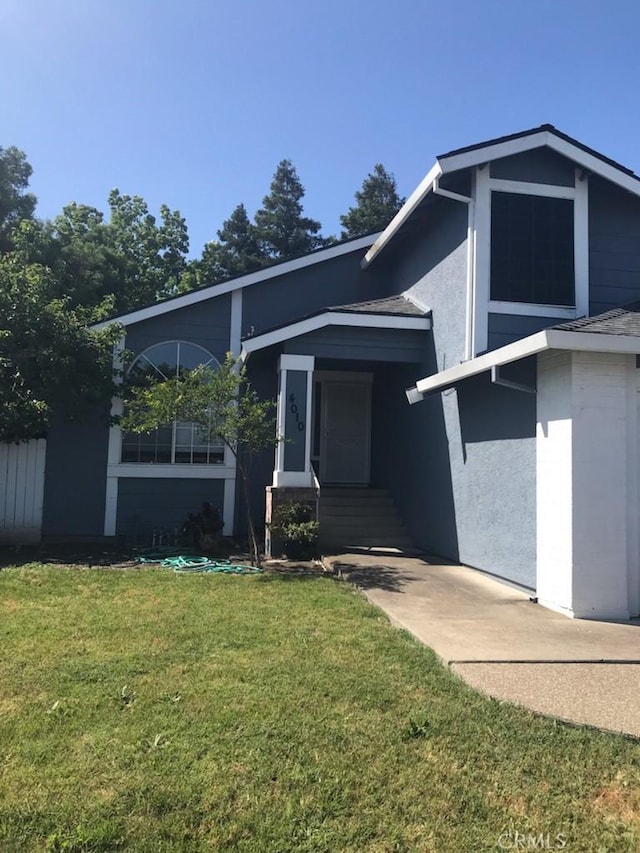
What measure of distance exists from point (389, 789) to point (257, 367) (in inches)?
349

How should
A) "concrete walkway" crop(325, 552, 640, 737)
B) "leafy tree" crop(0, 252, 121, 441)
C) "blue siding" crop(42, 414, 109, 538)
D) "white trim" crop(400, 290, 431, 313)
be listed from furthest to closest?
"blue siding" crop(42, 414, 109, 538) → "white trim" crop(400, 290, 431, 313) → "leafy tree" crop(0, 252, 121, 441) → "concrete walkway" crop(325, 552, 640, 737)

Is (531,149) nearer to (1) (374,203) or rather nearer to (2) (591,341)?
(2) (591,341)

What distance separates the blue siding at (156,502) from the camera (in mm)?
10773

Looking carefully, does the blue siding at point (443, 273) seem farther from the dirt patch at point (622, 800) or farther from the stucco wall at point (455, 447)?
the dirt patch at point (622, 800)

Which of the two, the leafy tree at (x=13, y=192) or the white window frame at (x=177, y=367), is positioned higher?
the leafy tree at (x=13, y=192)

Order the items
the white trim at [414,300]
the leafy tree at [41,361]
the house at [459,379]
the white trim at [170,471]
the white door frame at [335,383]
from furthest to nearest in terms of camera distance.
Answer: the white door frame at [335,383] < the white trim at [170,471] < the white trim at [414,300] < the leafy tree at [41,361] < the house at [459,379]

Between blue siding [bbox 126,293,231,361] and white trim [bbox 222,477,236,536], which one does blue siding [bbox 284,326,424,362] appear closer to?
blue siding [bbox 126,293,231,361]

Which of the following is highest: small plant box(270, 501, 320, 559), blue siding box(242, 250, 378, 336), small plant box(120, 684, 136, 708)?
blue siding box(242, 250, 378, 336)

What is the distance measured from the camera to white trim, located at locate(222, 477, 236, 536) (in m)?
11.1

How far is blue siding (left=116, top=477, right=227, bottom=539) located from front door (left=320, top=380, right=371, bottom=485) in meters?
2.60

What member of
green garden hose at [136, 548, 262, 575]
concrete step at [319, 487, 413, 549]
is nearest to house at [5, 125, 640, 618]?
concrete step at [319, 487, 413, 549]

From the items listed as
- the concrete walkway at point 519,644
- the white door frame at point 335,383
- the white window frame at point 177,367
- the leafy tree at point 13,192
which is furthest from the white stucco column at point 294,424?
the leafy tree at point 13,192

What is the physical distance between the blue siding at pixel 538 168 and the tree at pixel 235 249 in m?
23.3

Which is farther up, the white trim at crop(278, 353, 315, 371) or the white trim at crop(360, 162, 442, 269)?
the white trim at crop(360, 162, 442, 269)
